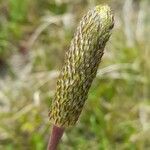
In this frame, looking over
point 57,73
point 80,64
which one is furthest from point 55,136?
point 57,73

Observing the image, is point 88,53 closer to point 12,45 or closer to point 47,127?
point 47,127

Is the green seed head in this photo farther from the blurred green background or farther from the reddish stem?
the blurred green background

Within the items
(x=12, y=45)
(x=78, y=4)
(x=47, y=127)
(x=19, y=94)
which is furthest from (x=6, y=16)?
(x=47, y=127)

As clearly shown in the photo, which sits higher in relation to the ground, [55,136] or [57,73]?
[57,73]

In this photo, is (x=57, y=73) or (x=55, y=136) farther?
(x=57, y=73)

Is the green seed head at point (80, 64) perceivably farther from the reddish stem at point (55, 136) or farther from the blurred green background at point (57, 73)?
the blurred green background at point (57, 73)

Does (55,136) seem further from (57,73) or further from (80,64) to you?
(57,73)

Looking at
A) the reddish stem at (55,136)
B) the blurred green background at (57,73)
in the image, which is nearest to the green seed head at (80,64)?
the reddish stem at (55,136)
